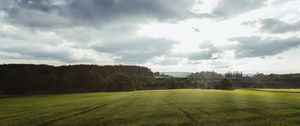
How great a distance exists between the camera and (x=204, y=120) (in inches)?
947

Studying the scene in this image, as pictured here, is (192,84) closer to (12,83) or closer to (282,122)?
(12,83)

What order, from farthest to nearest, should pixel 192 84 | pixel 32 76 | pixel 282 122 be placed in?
pixel 192 84 < pixel 32 76 < pixel 282 122

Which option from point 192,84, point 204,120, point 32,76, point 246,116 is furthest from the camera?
point 192,84

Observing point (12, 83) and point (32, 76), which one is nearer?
point (12, 83)

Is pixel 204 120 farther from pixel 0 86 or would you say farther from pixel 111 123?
pixel 0 86

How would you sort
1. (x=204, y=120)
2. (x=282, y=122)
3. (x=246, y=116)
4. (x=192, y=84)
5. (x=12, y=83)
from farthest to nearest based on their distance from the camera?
(x=192, y=84)
(x=12, y=83)
(x=246, y=116)
(x=204, y=120)
(x=282, y=122)

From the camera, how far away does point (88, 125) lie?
79.5 feet

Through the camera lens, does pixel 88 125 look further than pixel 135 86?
No

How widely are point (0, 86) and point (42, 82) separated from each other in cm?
2089

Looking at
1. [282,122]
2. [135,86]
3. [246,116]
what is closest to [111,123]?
[246,116]

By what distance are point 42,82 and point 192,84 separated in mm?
94576

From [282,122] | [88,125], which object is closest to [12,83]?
[88,125]

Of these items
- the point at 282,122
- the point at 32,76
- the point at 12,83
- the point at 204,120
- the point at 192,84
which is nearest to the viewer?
the point at 282,122

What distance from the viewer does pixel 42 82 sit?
159875 millimetres
